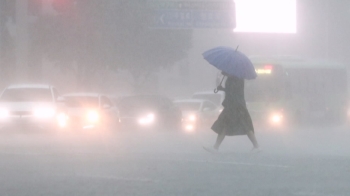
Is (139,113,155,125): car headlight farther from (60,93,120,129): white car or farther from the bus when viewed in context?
the bus

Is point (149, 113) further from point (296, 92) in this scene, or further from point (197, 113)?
point (296, 92)

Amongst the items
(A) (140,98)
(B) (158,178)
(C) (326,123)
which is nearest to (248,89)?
(C) (326,123)

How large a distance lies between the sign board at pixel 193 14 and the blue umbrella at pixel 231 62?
2352 centimetres

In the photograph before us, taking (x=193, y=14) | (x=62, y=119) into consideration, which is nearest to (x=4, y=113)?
(x=62, y=119)

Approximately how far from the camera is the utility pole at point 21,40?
42925 mm

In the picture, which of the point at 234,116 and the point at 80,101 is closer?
the point at 234,116

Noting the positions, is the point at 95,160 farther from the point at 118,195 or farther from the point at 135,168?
the point at 118,195

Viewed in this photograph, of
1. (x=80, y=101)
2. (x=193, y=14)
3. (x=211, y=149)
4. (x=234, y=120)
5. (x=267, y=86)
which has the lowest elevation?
(x=267, y=86)

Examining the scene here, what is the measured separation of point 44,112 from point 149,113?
17.2 feet

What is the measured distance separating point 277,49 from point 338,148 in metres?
47.6

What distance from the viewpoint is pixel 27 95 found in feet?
88.6

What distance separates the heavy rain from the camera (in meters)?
11.8

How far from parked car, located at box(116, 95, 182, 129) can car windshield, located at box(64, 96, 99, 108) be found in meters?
1.46

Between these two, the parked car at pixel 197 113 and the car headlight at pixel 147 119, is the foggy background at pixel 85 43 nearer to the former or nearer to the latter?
the parked car at pixel 197 113
